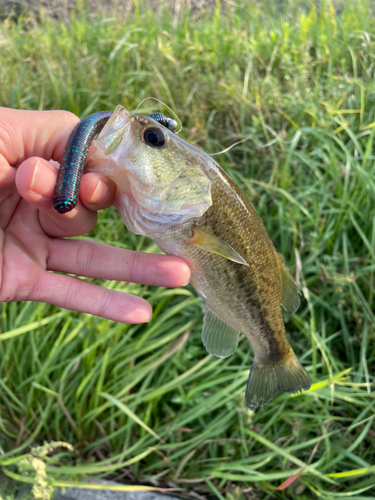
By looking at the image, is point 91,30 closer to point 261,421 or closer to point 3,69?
point 3,69

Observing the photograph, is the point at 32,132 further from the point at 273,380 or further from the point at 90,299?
the point at 273,380

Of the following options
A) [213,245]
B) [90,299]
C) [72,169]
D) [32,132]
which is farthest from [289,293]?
[32,132]

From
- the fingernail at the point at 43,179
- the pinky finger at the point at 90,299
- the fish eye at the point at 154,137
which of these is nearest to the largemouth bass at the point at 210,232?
the fish eye at the point at 154,137

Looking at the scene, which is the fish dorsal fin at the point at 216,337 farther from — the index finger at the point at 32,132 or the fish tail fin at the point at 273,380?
the index finger at the point at 32,132

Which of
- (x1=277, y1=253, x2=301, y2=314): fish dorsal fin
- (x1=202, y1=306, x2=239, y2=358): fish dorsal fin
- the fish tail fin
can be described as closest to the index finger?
(x1=202, y1=306, x2=239, y2=358): fish dorsal fin

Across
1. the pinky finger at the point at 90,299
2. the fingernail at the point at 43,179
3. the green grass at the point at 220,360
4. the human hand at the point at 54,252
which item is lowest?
the green grass at the point at 220,360

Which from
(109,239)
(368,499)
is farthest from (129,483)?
(109,239)
